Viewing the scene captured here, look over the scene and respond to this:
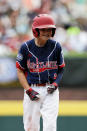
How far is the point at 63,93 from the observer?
808 centimetres

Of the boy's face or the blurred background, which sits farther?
the blurred background

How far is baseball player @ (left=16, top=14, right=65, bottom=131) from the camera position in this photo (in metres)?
3.31

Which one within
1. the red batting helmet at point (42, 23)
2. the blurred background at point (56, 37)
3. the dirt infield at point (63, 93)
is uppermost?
the red batting helmet at point (42, 23)

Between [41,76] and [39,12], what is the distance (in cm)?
577

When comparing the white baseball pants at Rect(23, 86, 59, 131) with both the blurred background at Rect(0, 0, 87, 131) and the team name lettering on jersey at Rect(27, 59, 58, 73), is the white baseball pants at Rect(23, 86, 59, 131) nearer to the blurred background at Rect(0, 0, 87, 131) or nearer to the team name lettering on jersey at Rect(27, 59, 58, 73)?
the team name lettering on jersey at Rect(27, 59, 58, 73)

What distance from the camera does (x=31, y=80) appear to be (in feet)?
11.1

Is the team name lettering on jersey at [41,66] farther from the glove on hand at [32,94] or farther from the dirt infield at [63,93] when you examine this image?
the dirt infield at [63,93]

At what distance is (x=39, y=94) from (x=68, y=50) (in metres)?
5.38

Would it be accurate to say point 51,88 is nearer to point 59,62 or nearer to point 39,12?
point 59,62

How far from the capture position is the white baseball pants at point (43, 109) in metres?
3.33

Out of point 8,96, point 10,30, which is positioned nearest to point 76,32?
point 10,30

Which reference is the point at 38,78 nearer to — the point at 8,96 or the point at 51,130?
the point at 51,130

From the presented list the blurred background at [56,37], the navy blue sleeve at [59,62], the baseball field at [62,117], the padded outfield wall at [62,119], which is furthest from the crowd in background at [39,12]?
the navy blue sleeve at [59,62]

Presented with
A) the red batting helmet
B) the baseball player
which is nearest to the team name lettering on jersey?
the baseball player
